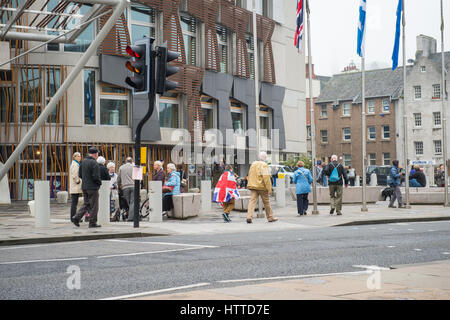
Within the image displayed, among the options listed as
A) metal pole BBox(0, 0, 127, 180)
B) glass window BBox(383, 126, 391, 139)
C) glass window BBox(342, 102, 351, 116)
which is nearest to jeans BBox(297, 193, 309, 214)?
metal pole BBox(0, 0, 127, 180)

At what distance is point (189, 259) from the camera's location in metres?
9.88

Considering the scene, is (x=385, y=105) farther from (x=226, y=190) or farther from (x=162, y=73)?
(x=162, y=73)

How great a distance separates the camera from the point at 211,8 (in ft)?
140

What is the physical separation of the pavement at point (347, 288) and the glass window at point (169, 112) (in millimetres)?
32232

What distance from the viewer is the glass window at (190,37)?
41406mm

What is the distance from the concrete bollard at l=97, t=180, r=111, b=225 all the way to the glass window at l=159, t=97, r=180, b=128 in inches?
913

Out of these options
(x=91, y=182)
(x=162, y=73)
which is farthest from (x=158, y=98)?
(x=162, y=73)

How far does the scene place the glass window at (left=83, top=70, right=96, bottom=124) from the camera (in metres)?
36.3

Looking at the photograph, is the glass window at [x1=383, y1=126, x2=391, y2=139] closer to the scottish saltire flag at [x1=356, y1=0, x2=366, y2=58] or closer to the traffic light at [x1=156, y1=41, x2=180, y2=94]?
the scottish saltire flag at [x1=356, y1=0, x2=366, y2=58]

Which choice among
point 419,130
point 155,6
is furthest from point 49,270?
point 419,130

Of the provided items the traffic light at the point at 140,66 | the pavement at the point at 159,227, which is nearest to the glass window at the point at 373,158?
the pavement at the point at 159,227

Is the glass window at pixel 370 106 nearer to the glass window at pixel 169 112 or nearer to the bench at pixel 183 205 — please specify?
the glass window at pixel 169 112

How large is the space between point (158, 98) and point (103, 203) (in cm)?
2353

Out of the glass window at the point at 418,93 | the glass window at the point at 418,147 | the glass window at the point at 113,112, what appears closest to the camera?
the glass window at the point at 113,112
